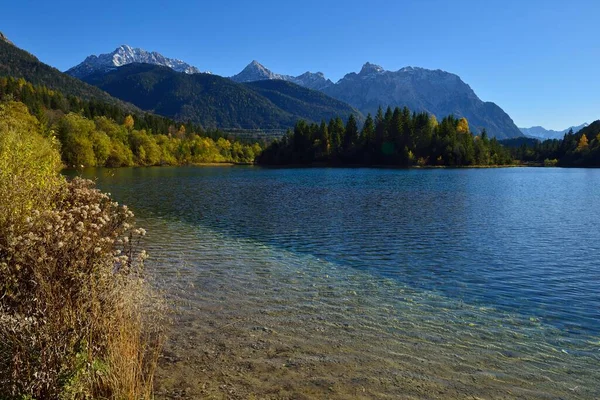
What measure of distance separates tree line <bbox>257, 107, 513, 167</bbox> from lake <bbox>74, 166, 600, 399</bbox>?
5277 inches

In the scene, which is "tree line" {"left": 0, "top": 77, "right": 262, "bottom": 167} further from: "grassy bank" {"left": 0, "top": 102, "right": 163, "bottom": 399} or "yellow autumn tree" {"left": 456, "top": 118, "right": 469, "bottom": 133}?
"yellow autumn tree" {"left": 456, "top": 118, "right": 469, "bottom": 133}

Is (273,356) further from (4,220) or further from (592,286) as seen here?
(592,286)

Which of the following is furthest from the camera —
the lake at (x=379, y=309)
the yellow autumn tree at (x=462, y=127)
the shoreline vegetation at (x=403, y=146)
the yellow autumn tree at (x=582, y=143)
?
the yellow autumn tree at (x=582, y=143)

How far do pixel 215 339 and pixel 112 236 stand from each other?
4034 millimetres

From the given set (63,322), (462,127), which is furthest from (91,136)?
(462,127)

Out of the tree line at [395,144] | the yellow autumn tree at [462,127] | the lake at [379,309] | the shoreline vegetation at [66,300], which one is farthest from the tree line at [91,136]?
the yellow autumn tree at [462,127]

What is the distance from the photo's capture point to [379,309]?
47.0 feet

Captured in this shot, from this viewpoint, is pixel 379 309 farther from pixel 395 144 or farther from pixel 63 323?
pixel 395 144

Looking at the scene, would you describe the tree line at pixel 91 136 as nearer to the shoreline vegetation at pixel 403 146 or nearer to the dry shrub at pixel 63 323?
the shoreline vegetation at pixel 403 146

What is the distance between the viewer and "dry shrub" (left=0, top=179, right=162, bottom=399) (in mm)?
6488

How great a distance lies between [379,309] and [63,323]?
10.1m

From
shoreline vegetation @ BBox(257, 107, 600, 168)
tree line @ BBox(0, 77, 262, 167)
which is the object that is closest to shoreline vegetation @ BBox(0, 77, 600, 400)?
tree line @ BBox(0, 77, 262, 167)

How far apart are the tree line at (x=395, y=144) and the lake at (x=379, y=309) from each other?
134m

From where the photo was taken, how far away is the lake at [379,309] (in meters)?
9.52
